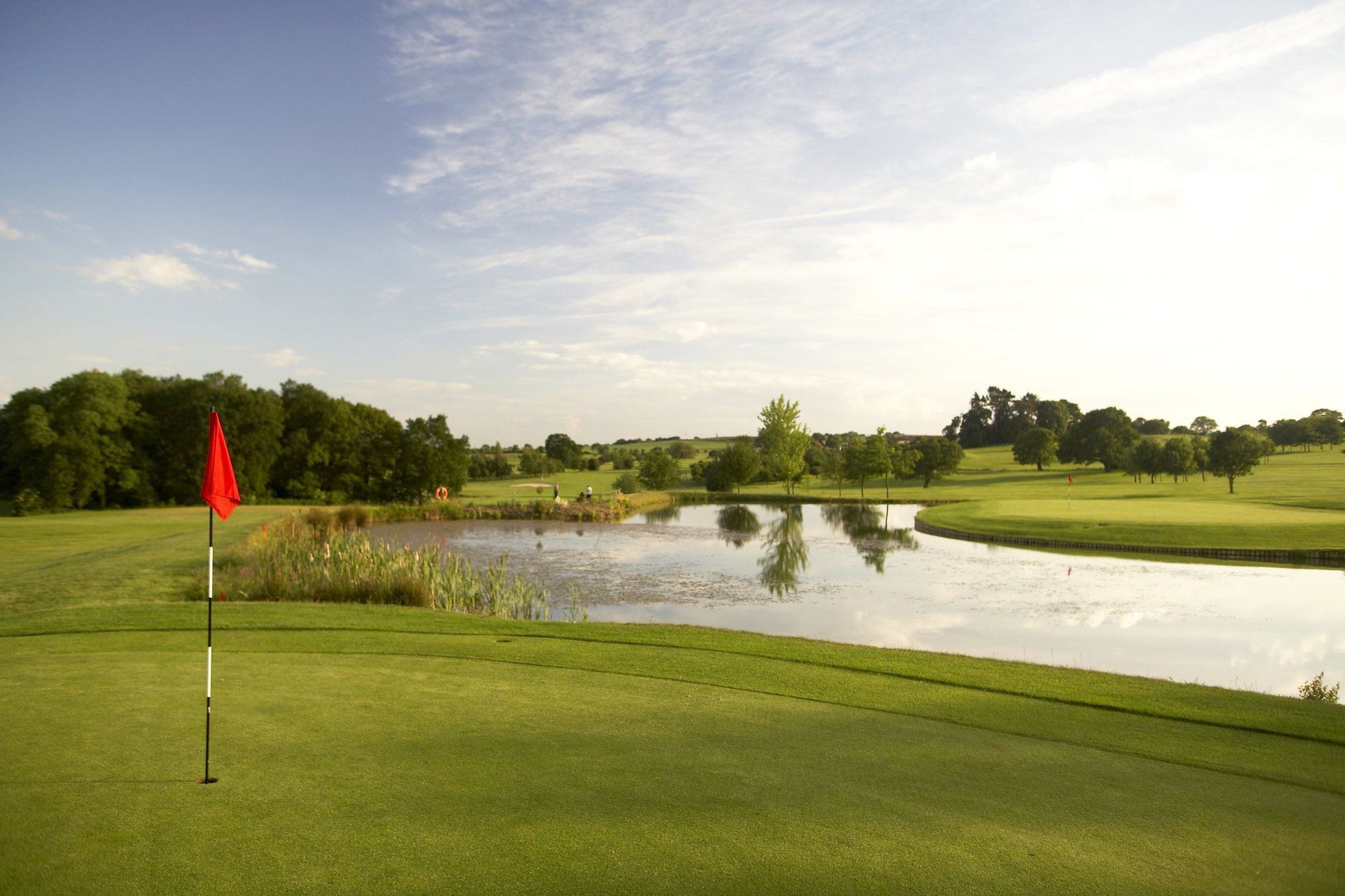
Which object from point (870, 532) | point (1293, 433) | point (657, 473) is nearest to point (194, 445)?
point (657, 473)

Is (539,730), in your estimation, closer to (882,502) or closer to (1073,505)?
(1073,505)

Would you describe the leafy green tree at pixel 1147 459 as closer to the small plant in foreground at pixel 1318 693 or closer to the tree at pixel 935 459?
the tree at pixel 935 459

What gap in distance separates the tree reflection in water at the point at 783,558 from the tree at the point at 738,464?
2153cm

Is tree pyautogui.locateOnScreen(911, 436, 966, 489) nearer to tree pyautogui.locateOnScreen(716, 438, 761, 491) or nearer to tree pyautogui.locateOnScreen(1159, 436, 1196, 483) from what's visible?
tree pyautogui.locateOnScreen(716, 438, 761, 491)

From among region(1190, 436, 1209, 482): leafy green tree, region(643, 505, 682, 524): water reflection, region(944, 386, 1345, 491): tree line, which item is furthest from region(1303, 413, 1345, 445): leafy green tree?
region(643, 505, 682, 524): water reflection

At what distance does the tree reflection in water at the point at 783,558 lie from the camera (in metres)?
18.9

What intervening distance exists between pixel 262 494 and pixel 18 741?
42574mm

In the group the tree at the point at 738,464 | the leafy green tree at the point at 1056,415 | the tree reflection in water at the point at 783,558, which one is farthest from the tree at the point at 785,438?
the leafy green tree at the point at 1056,415

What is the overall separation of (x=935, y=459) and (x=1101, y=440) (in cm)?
1631

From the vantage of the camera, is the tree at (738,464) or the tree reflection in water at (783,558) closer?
the tree reflection in water at (783,558)

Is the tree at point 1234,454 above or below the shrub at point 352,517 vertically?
above

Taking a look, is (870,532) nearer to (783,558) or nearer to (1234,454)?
(783,558)

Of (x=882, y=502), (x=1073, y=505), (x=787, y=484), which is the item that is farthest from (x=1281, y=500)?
(x=787, y=484)

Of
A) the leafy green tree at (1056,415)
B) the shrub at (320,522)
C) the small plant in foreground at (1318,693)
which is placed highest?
the leafy green tree at (1056,415)
